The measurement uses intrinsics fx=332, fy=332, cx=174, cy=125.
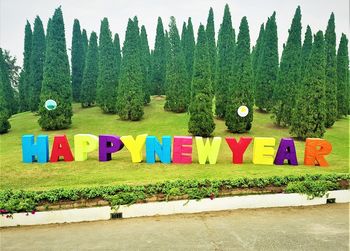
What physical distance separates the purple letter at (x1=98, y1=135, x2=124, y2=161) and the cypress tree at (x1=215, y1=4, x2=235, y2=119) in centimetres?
1622

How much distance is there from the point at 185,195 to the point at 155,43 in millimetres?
Answer: 39508

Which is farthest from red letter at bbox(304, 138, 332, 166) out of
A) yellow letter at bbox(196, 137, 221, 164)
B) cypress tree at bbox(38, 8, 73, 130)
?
cypress tree at bbox(38, 8, 73, 130)

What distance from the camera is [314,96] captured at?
26281 millimetres

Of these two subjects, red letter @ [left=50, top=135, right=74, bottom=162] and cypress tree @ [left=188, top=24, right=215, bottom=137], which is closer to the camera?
red letter @ [left=50, top=135, right=74, bottom=162]

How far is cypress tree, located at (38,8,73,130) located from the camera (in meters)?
30.5

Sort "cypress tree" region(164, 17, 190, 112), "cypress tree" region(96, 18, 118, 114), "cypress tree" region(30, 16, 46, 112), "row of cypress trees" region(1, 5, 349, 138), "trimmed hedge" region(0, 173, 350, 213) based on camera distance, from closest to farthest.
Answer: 1. "trimmed hedge" region(0, 173, 350, 213)
2. "row of cypress trees" region(1, 5, 349, 138)
3. "cypress tree" region(96, 18, 118, 114)
4. "cypress tree" region(164, 17, 190, 112)
5. "cypress tree" region(30, 16, 46, 112)

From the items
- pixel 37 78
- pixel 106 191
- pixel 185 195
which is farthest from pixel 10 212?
pixel 37 78

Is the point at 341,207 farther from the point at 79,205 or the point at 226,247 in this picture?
the point at 79,205

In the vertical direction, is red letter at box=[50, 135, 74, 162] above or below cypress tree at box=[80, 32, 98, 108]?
below

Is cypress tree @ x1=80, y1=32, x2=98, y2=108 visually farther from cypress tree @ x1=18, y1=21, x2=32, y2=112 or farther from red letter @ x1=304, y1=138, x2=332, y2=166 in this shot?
red letter @ x1=304, y1=138, x2=332, y2=166

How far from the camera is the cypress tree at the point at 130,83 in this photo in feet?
110

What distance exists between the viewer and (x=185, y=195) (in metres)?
11.9

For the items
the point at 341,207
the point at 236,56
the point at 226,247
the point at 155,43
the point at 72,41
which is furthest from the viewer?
the point at 155,43

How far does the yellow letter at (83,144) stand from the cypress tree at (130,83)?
1431 cm
